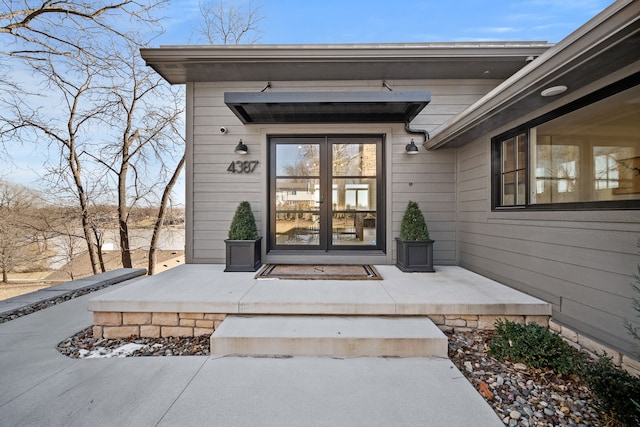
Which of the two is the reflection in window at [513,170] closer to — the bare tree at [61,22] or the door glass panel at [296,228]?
the door glass panel at [296,228]

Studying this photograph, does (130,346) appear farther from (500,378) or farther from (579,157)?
(579,157)

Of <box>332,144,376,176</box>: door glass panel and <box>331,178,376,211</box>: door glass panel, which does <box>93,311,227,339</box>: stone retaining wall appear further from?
<box>332,144,376,176</box>: door glass panel

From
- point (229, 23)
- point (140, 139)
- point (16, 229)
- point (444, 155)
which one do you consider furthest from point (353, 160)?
point (16, 229)

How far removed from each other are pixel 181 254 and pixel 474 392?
986 cm

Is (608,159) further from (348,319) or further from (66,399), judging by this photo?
(66,399)

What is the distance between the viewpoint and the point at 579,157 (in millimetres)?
2629

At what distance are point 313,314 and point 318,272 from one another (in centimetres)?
118

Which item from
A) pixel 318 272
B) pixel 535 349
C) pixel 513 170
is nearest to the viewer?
pixel 535 349

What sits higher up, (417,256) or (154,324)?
(417,256)

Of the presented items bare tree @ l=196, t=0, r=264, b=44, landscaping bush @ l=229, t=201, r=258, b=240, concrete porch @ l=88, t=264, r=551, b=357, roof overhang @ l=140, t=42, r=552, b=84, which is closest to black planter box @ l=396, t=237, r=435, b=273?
concrete porch @ l=88, t=264, r=551, b=357

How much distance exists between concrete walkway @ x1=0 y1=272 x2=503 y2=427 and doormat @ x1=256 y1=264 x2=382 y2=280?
1.38 meters

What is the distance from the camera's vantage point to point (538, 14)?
5.98 metres

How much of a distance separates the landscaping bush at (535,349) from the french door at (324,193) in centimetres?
242

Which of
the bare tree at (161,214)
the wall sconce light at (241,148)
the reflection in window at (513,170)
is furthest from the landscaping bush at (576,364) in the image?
the bare tree at (161,214)
